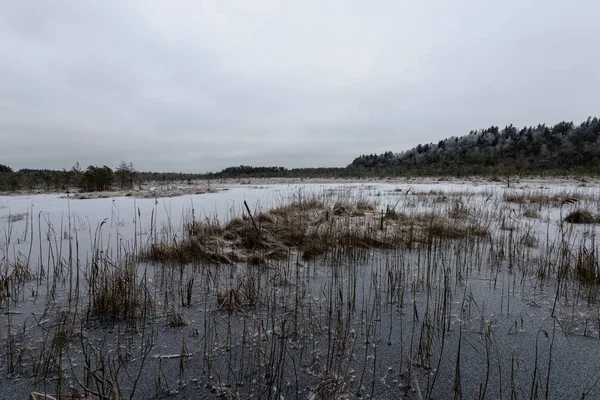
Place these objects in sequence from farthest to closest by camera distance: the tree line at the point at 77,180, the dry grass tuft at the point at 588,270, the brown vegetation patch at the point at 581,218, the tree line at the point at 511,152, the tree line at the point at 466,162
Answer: the tree line at the point at 511,152 → the tree line at the point at 466,162 → the tree line at the point at 77,180 → the brown vegetation patch at the point at 581,218 → the dry grass tuft at the point at 588,270

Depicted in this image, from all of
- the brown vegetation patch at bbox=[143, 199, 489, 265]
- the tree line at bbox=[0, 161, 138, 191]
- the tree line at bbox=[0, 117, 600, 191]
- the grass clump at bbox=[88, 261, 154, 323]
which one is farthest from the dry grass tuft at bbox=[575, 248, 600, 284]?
the tree line at bbox=[0, 161, 138, 191]

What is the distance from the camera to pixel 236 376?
5.41 feet

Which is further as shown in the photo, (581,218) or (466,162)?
(466,162)

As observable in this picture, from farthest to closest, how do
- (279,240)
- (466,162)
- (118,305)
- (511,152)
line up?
1. (511,152)
2. (466,162)
3. (279,240)
4. (118,305)

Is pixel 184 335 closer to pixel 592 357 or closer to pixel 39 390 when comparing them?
pixel 39 390

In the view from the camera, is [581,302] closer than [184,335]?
No

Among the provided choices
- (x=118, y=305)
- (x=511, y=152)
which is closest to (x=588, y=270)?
(x=118, y=305)

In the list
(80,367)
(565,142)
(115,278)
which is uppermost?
(565,142)

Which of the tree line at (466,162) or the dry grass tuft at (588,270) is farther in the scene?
the tree line at (466,162)

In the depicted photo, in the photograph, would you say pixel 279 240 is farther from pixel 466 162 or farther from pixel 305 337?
pixel 466 162

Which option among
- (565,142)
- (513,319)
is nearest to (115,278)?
(513,319)

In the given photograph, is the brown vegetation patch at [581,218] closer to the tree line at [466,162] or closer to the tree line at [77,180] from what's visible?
the tree line at [466,162]

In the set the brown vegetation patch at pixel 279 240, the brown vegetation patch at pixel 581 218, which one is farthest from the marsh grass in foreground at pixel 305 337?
the brown vegetation patch at pixel 581 218

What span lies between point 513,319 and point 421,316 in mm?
765
